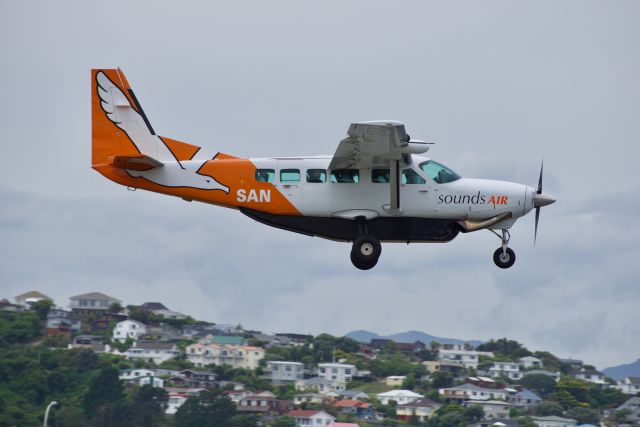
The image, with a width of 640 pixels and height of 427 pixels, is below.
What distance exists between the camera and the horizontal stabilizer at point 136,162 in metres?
28.7

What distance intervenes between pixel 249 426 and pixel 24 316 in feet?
179

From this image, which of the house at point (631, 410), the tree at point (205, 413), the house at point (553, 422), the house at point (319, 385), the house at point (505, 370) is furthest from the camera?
the house at point (505, 370)

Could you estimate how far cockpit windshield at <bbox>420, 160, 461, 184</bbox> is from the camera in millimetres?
28828

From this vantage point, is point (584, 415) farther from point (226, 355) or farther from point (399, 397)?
point (226, 355)

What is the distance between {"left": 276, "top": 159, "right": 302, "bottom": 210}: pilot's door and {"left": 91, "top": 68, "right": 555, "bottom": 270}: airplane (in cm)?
2

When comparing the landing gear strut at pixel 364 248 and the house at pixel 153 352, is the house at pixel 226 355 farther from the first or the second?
the landing gear strut at pixel 364 248

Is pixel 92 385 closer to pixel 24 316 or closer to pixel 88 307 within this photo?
pixel 24 316

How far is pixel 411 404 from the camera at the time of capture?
3504 inches

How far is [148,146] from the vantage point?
29.8 m

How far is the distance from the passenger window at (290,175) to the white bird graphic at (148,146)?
1437 mm

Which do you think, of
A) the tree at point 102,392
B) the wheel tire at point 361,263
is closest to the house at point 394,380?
the tree at point 102,392

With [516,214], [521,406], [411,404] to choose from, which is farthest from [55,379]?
[516,214]

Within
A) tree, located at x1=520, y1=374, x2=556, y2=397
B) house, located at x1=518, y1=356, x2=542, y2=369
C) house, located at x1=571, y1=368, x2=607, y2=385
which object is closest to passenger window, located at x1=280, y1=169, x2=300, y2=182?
tree, located at x1=520, y1=374, x2=556, y2=397

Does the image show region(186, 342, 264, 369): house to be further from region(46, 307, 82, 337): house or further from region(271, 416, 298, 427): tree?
region(271, 416, 298, 427): tree
